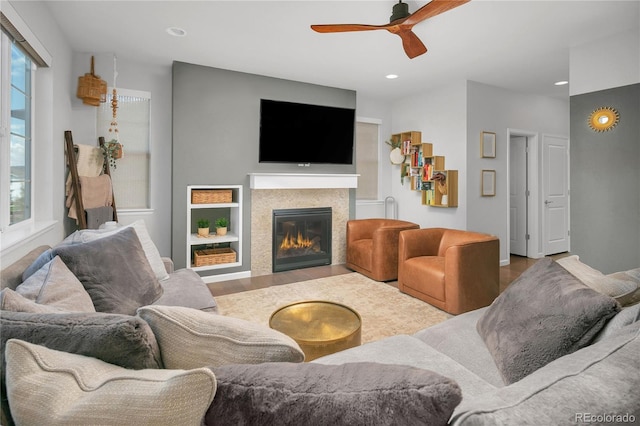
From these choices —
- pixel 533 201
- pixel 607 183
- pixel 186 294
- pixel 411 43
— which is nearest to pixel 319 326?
pixel 186 294

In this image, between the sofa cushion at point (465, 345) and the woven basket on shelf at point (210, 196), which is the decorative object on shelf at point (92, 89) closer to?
the woven basket on shelf at point (210, 196)

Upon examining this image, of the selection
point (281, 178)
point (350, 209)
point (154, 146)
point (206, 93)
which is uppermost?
point (206, 93)

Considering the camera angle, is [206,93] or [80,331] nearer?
[80,331]

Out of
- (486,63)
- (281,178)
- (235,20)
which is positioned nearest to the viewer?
(235,20)

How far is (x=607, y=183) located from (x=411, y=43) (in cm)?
247

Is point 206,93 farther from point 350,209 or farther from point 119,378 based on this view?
point 119,378

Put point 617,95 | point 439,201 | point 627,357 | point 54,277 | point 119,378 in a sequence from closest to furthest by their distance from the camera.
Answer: point 119,378
point 627,357
point 54,277
point 617,95
point 439,201

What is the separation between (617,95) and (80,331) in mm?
4390

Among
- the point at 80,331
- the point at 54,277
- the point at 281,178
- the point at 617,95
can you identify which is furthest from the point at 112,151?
the point at 617,95

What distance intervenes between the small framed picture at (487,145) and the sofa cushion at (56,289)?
Answer: 469cm

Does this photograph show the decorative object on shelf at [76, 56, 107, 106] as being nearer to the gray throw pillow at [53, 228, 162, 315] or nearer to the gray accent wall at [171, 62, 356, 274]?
the gray accent wall at [171, 62, 356, 274]

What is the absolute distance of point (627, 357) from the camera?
76cm

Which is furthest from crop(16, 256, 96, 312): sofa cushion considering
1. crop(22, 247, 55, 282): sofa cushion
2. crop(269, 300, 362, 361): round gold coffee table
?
crop(269, 300, 362, 361): round gold coffee table

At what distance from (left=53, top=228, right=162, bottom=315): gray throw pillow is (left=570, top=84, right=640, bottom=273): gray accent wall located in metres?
4.07
